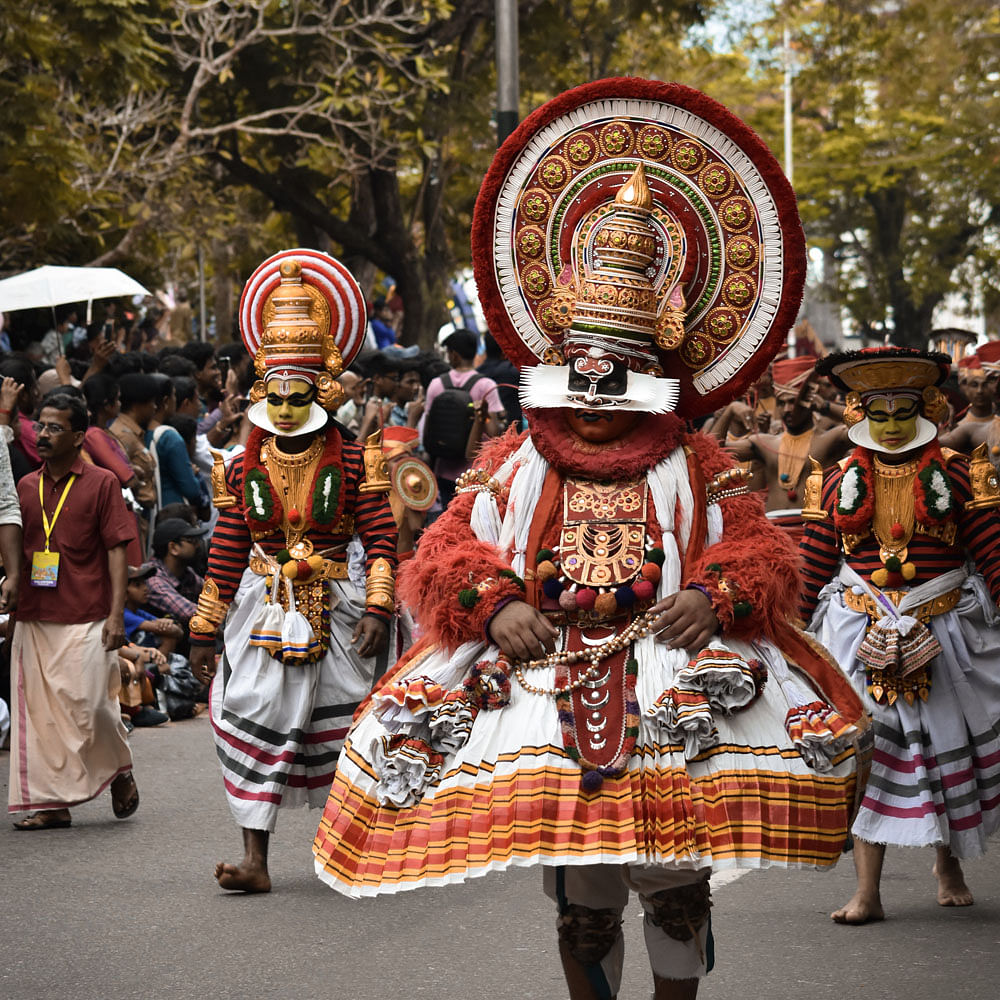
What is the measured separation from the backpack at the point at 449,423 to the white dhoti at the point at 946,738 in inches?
246

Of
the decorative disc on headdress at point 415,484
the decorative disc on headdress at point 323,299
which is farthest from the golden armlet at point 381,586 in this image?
the decorative disc on headdress at point 415,484

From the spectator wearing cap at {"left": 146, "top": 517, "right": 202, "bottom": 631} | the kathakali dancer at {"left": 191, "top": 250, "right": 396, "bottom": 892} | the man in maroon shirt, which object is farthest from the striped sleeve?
the spectator wearing cap at {"left": 146, "top": 517, "right": 202, "bottom": 631}

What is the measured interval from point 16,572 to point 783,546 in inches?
183

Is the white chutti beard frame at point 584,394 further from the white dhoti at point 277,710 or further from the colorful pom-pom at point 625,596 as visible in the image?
the white dhoti at point 277,710

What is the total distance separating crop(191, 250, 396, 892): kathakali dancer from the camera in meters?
7.17

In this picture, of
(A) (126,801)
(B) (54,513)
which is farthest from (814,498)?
(A) (126,801)

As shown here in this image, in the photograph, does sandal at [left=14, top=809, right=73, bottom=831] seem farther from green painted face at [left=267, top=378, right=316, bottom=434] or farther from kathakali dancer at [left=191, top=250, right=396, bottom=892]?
green painted face at [left=267, top=378, right=316, bottom=434]

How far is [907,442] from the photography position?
692 cm

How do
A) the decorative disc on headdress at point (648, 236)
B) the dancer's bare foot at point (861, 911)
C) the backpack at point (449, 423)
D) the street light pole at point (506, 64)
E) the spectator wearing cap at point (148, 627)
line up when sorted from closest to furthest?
1. the decorative disc on headdress at point (648, 236)
2. the dancer's bare foot at point (861, 911)
3. the spectator wearing cap at point (148, 627)
4. the backpack at point (449, 423)
5. the street light pole at point (506, 64)

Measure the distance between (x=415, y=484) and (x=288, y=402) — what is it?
435cm

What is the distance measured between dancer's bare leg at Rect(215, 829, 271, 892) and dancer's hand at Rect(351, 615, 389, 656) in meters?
0.84

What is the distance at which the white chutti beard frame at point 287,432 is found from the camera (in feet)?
23.4

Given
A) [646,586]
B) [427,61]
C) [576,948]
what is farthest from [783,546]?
[427,61]

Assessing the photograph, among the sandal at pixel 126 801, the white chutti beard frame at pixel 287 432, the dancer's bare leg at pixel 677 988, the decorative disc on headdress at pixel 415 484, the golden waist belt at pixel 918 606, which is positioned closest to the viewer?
the dancer's bare leg at pixel 677 988
